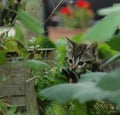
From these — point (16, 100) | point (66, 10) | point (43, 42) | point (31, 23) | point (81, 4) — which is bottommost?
point (16, 100)

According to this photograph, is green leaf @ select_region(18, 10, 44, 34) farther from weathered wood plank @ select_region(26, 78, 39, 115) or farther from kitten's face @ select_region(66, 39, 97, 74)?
kitten's face @ select_region(66, 39, 97, 74)

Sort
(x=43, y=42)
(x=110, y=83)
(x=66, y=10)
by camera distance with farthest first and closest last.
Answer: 1. (x=66, y=10)
2. (x=43, y=42)
3. (x=110, y=83)

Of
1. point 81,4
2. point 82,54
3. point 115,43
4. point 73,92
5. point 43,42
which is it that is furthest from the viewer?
point 81,4

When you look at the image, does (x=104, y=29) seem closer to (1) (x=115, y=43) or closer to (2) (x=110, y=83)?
(2) (x=110, y=83)

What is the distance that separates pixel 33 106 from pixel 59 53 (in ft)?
4.63

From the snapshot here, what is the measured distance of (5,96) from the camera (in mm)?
2270

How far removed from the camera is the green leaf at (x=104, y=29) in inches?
34.2

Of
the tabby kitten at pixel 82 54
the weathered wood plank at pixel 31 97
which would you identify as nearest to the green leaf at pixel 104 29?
the weathered wood plank at pixel 31 97

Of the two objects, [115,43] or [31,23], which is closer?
[115,43]

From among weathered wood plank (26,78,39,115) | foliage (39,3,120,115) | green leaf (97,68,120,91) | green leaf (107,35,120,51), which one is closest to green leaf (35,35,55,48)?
weathered wood plank (26,78,39,115)

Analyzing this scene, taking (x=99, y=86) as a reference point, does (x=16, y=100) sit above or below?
above

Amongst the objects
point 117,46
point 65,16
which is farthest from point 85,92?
point 65,16

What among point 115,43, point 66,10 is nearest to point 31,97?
point 115,43

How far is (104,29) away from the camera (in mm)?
908
